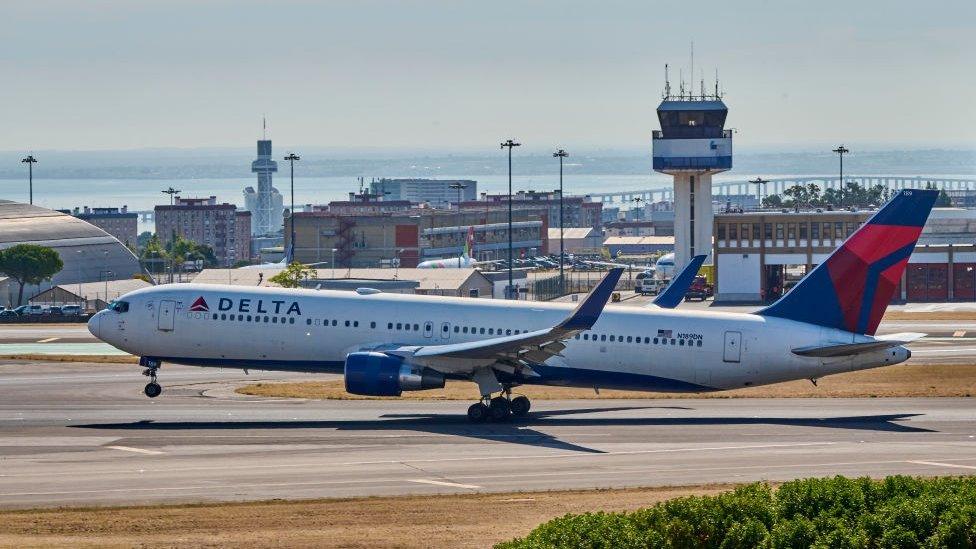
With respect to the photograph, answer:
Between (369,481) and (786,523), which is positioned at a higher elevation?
(786,523)

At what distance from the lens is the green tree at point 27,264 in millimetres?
169500

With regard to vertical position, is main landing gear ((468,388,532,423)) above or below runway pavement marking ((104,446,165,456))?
above

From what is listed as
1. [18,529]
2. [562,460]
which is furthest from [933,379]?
[18,529]

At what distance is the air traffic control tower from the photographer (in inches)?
5118

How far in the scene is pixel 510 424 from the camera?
165ft

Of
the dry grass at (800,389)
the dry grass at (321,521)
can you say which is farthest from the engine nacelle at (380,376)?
the dry grass at (321,521)

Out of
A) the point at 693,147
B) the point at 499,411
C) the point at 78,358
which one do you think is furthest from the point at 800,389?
the point at 693,147

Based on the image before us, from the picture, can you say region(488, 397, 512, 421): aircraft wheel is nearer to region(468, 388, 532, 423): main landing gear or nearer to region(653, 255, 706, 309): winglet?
region(468, 388, 532, 423): main landing gear

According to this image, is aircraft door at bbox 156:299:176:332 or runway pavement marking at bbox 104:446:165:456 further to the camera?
aircraft door at bbox 156:299:176:332

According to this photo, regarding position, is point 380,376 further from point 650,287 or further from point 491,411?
point 650,287

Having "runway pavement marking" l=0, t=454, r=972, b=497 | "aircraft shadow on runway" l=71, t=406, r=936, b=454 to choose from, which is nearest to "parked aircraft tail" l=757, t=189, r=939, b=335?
"aircraft shadow on runway" l=71, t=406, r=936, b=454

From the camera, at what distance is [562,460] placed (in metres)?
42.1

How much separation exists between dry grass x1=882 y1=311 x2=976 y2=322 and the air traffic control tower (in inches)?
896

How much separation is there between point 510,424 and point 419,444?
584cm
